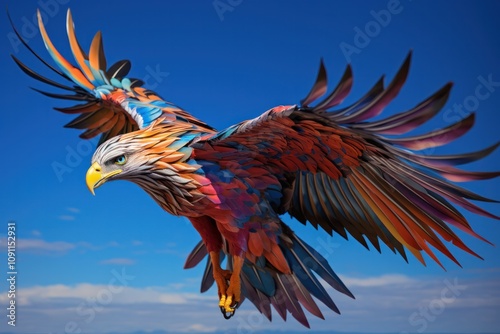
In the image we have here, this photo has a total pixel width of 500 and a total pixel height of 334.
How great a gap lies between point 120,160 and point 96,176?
17 cm

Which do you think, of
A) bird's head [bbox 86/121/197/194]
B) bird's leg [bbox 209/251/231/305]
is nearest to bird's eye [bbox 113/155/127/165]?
bird's head [bbox 86/121/197/194]

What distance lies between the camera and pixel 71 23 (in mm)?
4691

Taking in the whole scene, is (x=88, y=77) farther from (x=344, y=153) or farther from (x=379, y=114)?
(x=379, y=114)

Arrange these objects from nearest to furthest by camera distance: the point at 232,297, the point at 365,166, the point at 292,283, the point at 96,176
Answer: the point at 96,176 → the point at 365,166 → the point at 232,297 → the point at 292,283

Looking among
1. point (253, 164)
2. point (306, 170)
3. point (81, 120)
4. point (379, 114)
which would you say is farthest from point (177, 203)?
point (81, 120)

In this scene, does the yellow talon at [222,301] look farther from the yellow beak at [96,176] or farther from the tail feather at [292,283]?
the yellow beak at [96,176]

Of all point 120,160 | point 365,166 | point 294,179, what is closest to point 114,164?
point 120,160

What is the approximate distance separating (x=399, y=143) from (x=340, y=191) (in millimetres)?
716

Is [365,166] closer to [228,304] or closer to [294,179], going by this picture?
[294,179]

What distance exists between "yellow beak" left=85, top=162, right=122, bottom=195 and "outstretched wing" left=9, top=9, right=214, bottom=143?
27.5 inches

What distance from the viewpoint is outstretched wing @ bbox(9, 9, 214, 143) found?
439cm

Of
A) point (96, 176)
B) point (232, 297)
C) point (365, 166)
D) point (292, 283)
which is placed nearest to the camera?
point (96, 176)

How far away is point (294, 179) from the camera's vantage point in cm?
411

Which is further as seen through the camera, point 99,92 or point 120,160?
point 99,92
